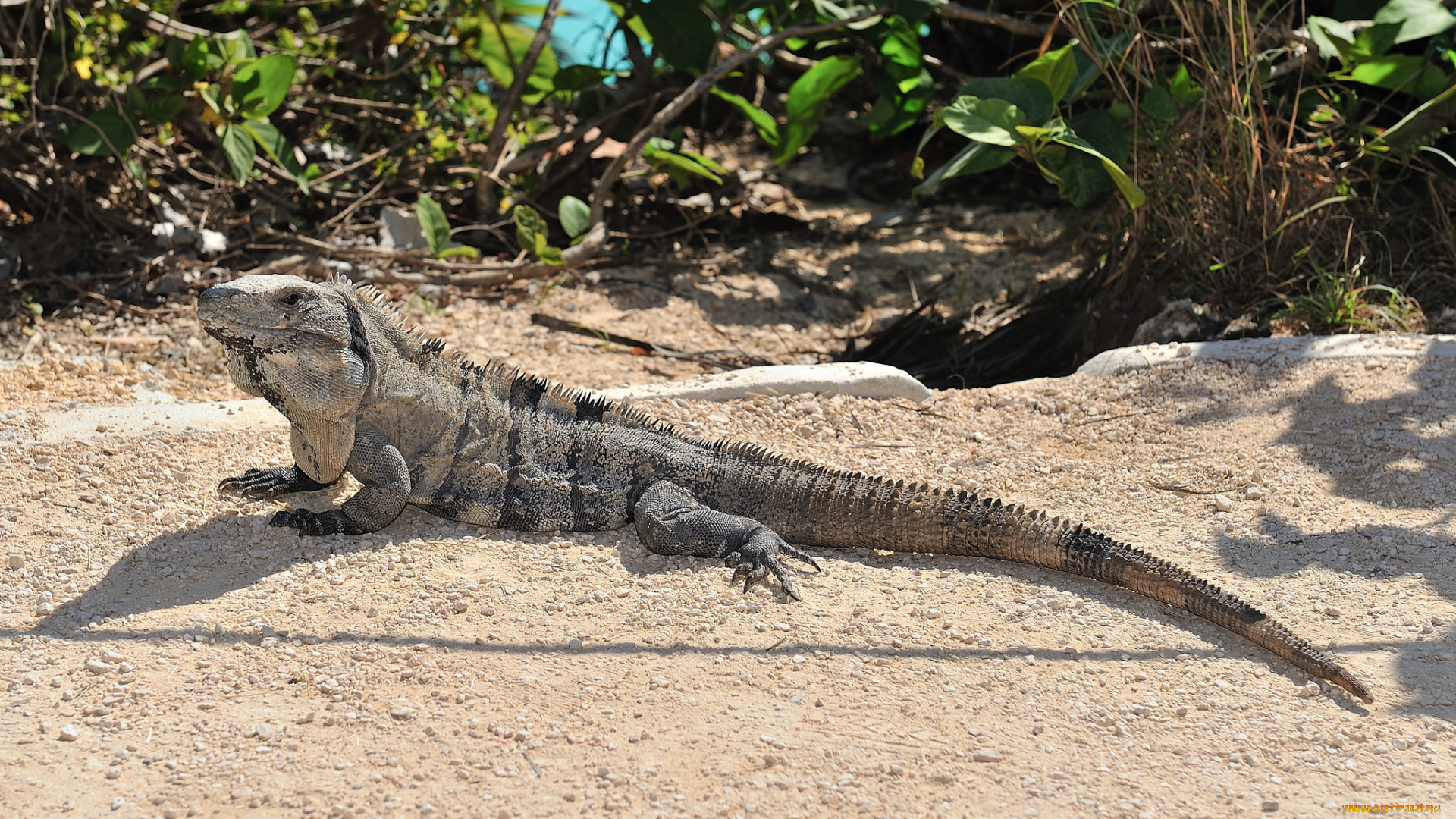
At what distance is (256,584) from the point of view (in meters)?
3.65

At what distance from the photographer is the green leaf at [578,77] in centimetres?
744

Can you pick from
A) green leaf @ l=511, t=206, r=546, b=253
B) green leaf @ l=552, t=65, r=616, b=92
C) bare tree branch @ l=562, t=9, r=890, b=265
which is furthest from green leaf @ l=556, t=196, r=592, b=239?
green leaf @ l=552, t=65, r=616, b=92

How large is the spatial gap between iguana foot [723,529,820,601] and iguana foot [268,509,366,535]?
4.55 ft

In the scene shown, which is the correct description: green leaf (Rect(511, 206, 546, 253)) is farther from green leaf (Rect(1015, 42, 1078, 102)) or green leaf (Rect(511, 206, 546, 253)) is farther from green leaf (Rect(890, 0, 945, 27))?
green leaf (Rect(1015, 42, 1078, 102))

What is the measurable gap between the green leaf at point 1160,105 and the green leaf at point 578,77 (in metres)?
3.51

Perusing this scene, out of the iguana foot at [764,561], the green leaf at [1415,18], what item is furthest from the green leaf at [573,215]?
the green leaf at [1415,18]

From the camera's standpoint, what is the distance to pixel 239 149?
631cm

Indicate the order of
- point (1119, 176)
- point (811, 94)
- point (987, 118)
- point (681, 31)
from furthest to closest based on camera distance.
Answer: point (811, 94) < point (681, 31) < point (987, 118) < point (1119, 176)

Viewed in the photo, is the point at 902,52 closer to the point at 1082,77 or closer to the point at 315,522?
the point at 1082,77

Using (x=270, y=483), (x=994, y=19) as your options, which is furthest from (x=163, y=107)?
(x=994, y=19)

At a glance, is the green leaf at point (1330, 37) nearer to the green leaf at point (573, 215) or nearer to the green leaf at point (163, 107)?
the green leaf at point (573, 215)

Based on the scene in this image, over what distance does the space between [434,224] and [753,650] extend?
4056 mm

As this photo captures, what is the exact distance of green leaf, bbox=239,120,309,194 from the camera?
6602 mm

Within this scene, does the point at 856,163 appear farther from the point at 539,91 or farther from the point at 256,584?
the point at 256,584
